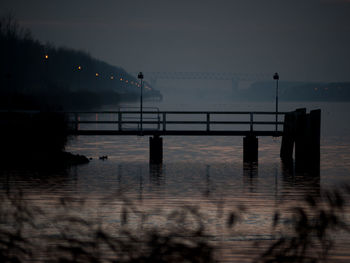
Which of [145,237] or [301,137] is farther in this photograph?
[301,137]

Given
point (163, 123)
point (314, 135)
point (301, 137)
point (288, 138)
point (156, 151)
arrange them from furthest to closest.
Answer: point (288, 138)
point (163, 123)
point (156, 151)
point (301, 137)
point (314, 135)

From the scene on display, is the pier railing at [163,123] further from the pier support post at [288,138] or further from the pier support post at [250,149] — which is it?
the pier support post at [250,149]

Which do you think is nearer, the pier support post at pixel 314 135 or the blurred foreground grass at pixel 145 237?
the blurred foreground grass at pixel 145 237

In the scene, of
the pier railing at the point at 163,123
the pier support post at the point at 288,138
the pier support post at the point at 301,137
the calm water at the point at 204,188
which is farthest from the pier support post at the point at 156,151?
the pier support post at the point at 301,137

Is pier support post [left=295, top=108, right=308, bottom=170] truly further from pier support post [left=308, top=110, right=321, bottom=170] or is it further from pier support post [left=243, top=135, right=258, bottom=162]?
pier support post [left=243, top=135, right=258, bottom=162]

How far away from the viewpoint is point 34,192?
53.5ft

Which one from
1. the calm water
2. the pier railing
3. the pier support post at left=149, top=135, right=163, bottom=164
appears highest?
the pier railing

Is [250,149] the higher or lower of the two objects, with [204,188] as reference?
higher

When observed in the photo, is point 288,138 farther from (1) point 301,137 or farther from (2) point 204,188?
(2) point 204,188

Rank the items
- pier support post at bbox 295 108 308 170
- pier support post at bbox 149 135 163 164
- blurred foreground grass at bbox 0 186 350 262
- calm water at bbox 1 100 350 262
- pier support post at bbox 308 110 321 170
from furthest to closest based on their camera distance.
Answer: pier support post at bbox 149 135 163 164 < pier support post at bbox 295 108 308 170 < pier support post at bbox 308 110 321 170 < calm water at bbox 1 100 350 262 < blurred foreground grass at bbox 0 186 350 262

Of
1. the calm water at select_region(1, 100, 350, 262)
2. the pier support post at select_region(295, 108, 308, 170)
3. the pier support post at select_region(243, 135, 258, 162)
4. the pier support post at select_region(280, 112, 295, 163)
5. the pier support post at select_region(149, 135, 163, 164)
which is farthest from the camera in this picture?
the pier support post at select_region(280, 112, 295, 163)

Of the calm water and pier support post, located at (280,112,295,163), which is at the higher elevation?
pier support post, located at (280,112,295,163)

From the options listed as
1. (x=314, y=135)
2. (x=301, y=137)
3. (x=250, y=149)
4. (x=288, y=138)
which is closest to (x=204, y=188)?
(x=314, y=135)

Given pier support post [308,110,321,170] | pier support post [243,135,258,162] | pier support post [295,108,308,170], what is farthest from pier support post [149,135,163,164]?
pier support post [308,110,321,170]
